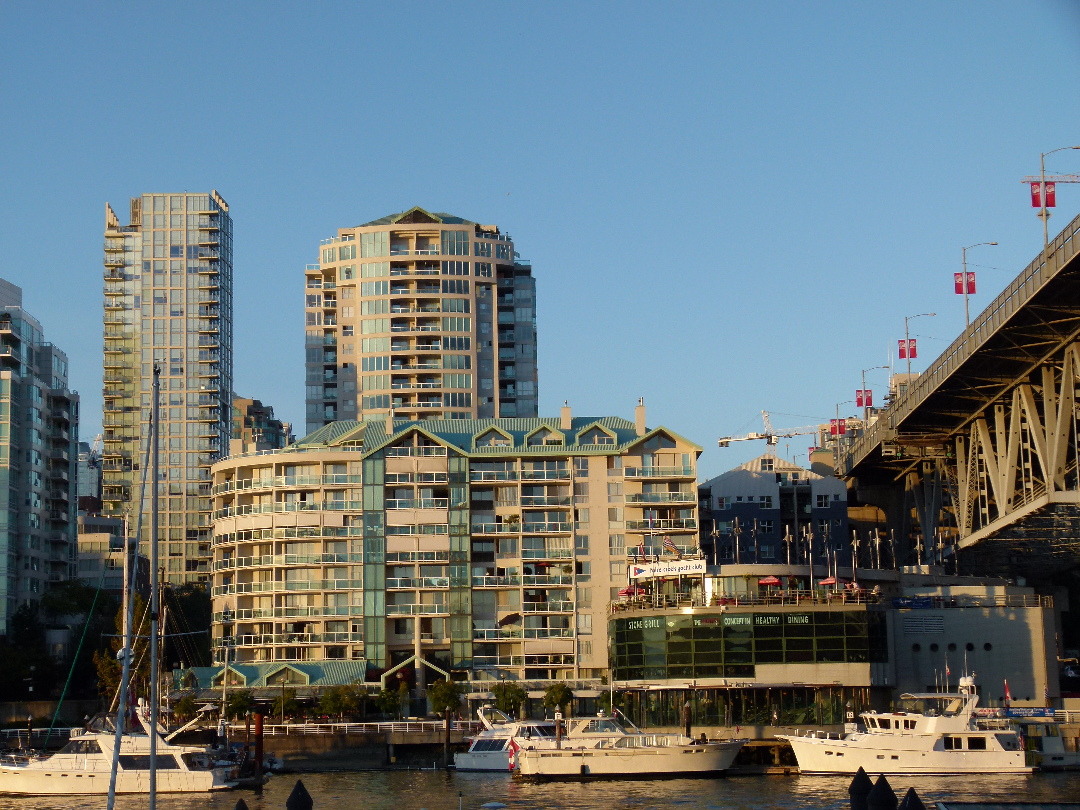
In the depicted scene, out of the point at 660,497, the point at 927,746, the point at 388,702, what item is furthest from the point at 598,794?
the point at 660,497

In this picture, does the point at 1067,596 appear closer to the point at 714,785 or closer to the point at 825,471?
the point at 825,471

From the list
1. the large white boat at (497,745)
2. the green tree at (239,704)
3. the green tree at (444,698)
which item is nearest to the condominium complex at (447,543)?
the green tree at (444,698)

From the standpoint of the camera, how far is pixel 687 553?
13788cm

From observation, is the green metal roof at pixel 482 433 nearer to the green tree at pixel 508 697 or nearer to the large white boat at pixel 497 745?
the green tree at pixel 508 697

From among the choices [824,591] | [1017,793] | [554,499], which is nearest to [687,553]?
[554,499]

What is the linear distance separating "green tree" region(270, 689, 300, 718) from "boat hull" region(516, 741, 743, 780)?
28.5m

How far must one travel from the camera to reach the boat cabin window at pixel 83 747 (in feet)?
302

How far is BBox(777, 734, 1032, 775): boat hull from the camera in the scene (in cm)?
9012

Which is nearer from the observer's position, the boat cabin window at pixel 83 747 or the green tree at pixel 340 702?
the boat cabin window at pixel 83 747

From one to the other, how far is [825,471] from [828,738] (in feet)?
330

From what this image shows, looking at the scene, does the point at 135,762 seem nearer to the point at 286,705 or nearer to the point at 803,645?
the point at 286,705

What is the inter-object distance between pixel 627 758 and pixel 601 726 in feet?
13.0

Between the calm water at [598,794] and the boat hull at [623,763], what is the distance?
1.28 meters

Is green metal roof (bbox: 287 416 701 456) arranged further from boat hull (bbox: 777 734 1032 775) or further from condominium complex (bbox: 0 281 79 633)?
boat hull (bbox: 777 734 1032 775)
